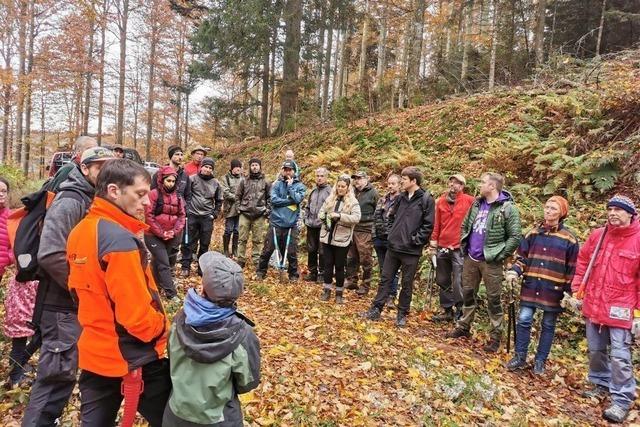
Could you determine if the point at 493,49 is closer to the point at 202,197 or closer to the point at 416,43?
the point at 416,43

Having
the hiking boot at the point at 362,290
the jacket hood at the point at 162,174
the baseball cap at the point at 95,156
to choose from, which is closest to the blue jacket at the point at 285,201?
the hiking boot at the point at 362,290

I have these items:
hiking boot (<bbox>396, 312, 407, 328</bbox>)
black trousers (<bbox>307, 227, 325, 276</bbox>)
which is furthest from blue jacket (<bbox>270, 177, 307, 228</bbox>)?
hiking boot (<bbox>396, 312, 407, 328</bbox>)

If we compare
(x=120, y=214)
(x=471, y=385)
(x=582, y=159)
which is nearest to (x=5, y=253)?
(x=120, y=214)

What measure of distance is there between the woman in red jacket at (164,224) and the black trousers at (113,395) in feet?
12.1

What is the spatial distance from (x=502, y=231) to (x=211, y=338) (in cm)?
473

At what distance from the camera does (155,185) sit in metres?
6.44

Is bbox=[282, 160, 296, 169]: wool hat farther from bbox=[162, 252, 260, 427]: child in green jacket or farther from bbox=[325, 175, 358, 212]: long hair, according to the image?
bbox=[162, 252, 260, 427]: child in green jacket

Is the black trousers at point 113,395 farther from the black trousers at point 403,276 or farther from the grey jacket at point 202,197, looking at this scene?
the grey jacket at point 202,197

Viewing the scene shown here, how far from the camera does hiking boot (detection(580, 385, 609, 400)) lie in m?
5.11

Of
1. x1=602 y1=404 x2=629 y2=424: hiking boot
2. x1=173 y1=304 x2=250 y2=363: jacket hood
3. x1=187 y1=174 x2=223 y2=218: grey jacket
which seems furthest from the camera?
x1=187 y1=174 x2=223 y2=218: grey jacket

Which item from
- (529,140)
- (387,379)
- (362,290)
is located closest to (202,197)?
(362,290)

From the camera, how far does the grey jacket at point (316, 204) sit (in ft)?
27.2

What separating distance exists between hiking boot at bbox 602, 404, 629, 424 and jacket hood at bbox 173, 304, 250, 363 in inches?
174

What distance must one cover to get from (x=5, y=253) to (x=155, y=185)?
7.47ft
